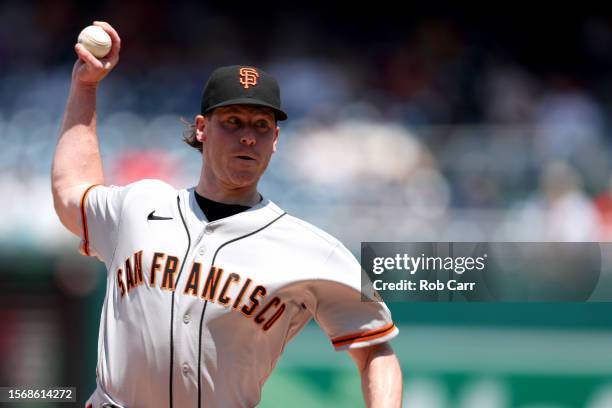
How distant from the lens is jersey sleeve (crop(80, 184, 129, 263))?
2250 mm

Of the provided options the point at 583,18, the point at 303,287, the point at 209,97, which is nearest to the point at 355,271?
the point at 303,287

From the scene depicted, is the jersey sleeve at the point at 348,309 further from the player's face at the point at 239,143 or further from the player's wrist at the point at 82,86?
the player's wrist at the point at 82,86

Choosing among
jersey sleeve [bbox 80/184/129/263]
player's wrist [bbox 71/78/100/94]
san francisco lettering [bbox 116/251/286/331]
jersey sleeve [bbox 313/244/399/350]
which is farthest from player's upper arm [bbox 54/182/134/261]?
jersey sleeve [bbox 313/244/399/350]

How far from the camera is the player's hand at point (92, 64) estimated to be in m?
2.28

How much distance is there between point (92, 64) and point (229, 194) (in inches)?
20.2

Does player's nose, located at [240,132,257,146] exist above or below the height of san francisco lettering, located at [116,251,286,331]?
above

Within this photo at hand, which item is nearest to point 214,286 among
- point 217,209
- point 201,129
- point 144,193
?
point 217,209

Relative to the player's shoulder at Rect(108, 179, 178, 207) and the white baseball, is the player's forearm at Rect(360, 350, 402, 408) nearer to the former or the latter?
the player's shoulder at Rect(108, 179, 178, 207)

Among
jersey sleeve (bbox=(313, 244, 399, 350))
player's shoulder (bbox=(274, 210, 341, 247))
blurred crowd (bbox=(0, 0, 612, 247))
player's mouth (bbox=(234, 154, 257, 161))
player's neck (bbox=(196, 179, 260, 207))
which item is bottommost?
jersey sleeve (bbox=(313, 244, 399, 350))

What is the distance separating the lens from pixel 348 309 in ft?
7.03

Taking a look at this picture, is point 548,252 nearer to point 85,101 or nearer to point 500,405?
point 500,405

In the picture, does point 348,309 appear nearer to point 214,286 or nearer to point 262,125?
point 214,286

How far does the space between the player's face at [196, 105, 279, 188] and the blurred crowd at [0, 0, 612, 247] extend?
2.56 m

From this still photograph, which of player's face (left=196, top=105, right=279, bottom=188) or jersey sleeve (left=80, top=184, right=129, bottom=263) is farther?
jersey sleeve (left=80, top=184, right=129, bottom=263)
